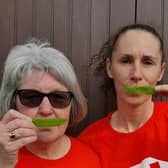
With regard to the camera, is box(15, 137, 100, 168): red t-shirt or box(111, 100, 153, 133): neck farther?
box(111, 100, 153, 133): neck

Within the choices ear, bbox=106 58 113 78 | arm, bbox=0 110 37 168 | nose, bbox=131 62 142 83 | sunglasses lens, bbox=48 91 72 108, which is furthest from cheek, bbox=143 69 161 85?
arm, bbox=0 110 37 168

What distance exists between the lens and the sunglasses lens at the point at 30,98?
1295 millimetres

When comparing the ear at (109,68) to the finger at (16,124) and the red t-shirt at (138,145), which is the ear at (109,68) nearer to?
the red t-shirt at (138,145)

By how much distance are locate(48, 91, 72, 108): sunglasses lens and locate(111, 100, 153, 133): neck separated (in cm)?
24

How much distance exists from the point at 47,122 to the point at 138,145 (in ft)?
1.08

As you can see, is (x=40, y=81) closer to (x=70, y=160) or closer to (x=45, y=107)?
(x=45, y=107)

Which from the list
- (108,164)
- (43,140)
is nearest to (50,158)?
(43,140)

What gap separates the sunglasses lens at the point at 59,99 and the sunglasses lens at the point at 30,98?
0.12ft

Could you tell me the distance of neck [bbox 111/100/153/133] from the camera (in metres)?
1.48

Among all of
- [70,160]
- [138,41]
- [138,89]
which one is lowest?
[70,160]

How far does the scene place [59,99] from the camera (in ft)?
4.34

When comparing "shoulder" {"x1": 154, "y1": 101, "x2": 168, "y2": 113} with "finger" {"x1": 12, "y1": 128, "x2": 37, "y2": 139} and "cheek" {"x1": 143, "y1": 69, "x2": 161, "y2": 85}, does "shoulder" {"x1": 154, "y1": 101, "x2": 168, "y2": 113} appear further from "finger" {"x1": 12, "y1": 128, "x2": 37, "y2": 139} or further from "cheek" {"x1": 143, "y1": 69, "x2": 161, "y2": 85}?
"finger" {"x1": 12, "y1": 128, "x2": 37, "y2": 139}

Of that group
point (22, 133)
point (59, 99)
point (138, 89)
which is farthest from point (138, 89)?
point (22, 133)

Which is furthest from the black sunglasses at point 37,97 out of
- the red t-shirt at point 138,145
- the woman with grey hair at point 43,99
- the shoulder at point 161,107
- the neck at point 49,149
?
the shoulder at point 161,107
